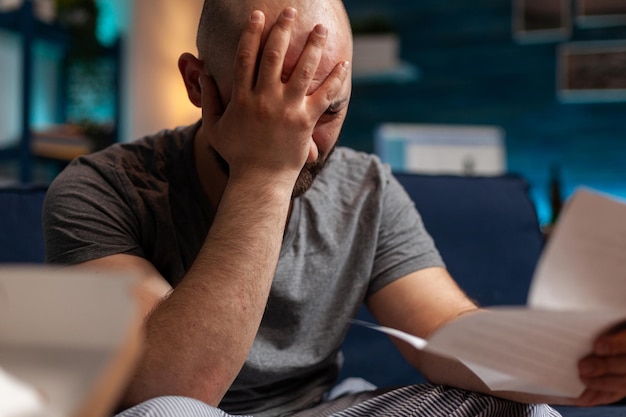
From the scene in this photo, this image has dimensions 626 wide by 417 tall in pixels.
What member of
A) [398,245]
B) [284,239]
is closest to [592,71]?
[398,245]

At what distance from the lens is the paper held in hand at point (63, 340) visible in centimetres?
33

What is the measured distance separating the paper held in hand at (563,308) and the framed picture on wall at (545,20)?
3.46 m

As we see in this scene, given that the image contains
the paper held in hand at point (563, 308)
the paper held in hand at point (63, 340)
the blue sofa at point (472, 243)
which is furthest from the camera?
the blue sofa at point (472, 243)

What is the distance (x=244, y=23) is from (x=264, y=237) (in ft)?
1.12

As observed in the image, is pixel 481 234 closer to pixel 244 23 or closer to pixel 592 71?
pixel 244 23

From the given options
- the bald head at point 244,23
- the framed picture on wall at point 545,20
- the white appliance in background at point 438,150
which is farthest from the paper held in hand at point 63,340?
the framed picture on wall at point 545,20

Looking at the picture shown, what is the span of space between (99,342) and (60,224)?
74 centimetres

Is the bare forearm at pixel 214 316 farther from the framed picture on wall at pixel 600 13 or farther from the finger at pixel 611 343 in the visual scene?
the framed picture on wall at pixel 600 13

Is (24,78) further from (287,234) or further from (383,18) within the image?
(287,234)

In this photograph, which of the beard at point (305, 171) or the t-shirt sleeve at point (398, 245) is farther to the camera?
the t-shirt sleeve at point (398, 245)

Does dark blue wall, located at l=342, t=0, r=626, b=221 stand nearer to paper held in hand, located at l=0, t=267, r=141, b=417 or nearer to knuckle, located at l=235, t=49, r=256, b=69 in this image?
knuckle, located at l=235, t=49, r=256, b=69

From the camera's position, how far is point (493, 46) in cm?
395

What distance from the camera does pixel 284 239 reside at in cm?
115

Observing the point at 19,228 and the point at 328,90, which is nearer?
the point at 328,90
